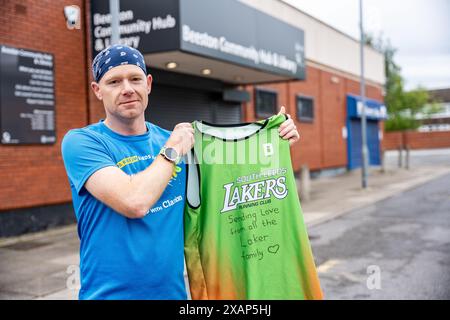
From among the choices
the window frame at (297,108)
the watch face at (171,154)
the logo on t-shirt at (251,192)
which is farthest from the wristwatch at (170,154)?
the window frame at (297,108)

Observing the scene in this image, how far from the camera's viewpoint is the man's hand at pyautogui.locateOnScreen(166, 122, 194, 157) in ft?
6.85

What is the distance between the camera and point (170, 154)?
2.04 meters

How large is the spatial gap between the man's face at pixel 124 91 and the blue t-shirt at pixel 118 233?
0.12m

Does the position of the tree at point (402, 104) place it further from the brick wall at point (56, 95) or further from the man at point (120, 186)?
the man at point (120, 186)

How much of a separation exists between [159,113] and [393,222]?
6.42 meters

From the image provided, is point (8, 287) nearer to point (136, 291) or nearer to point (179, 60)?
point (136, 291)

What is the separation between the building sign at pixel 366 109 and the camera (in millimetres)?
27531

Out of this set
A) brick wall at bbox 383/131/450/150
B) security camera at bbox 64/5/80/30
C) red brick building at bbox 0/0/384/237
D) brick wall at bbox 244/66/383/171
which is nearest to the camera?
red brick building at bbox 0/0/384/237

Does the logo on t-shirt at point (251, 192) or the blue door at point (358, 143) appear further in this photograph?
the blue door at point (358, 143)

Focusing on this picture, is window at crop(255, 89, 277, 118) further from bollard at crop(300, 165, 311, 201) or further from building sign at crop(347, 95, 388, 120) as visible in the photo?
building sign at crop(347, 95, 388, 120)

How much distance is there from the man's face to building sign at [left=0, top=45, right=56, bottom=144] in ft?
26.9

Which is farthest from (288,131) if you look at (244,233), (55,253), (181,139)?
(55,253)

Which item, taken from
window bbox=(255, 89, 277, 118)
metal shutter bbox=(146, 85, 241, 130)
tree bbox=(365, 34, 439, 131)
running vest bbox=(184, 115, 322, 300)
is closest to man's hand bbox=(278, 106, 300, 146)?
running vest bbox=(184, 115, 322, 300)

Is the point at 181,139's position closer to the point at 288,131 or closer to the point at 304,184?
the point at 288,131
